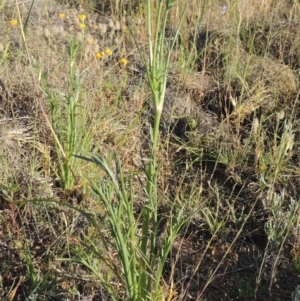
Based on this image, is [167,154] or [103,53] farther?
[103,53]

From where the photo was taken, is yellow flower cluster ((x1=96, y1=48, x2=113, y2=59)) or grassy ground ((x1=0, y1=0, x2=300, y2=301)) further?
yellow flower cluster ((x1=96, y1=48, x2=113, y2=59))

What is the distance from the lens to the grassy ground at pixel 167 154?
190 centimetres

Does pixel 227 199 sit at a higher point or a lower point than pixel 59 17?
lower

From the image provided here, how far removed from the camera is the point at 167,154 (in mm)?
2465

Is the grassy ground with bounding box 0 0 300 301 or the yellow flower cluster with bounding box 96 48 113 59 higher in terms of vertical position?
the yellow flower cluster with bounding box 96 48 113 59

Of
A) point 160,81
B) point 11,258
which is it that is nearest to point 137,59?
point 11,258

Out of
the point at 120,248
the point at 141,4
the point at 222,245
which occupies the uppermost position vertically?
the point at 141,4

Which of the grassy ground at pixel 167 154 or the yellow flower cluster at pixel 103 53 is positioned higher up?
the yellow flower cluster at pixel 103 53

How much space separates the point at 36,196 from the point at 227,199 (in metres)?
0.81

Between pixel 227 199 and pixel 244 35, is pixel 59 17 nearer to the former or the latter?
pixel 244 35

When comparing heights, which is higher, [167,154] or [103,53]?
[103,53]

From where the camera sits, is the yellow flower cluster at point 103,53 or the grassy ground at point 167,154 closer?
the grassy ground at point 167,154

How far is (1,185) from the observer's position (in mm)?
2080

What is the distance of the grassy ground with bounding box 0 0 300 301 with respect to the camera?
1896 mm
